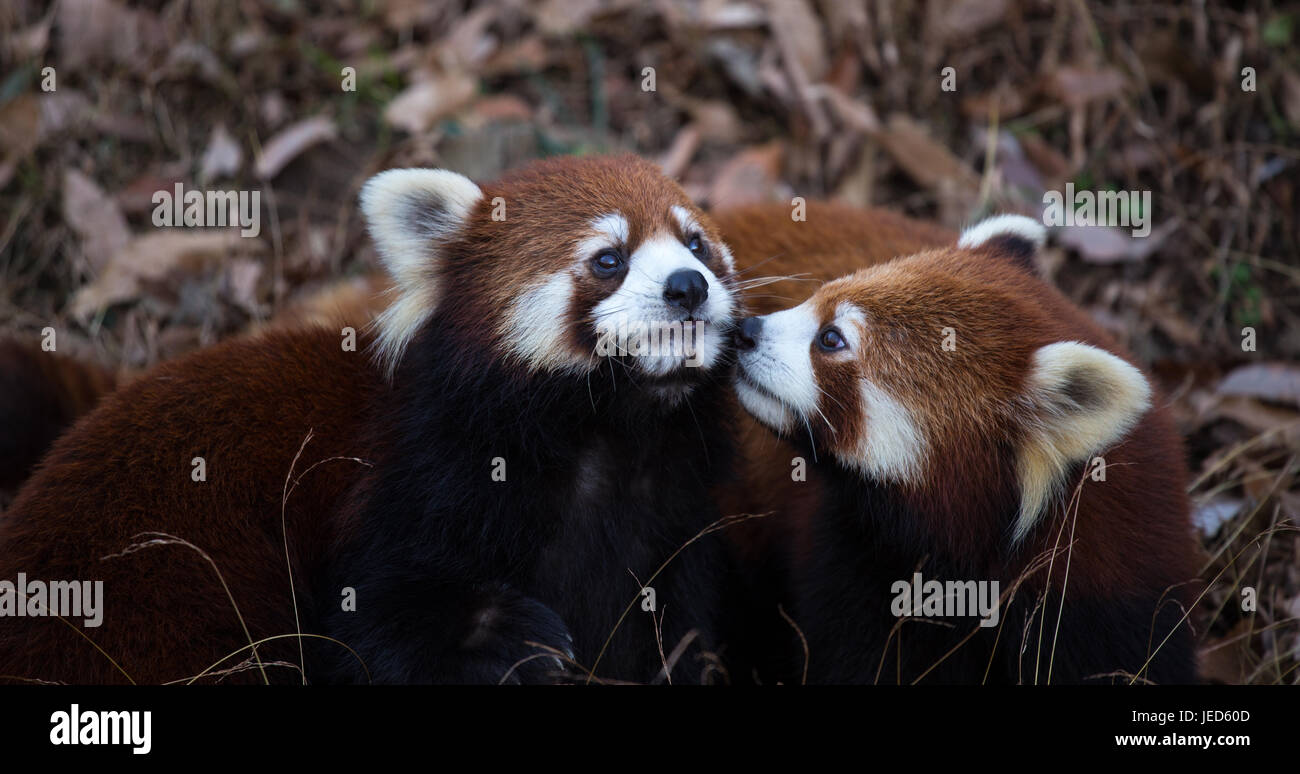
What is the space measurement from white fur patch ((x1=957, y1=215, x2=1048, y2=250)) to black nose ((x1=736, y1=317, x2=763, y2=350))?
1042 millimetres

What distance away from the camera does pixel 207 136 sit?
762 centimetres

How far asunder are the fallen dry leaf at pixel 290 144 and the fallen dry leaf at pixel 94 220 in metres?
0.88

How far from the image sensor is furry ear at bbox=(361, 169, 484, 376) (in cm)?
440

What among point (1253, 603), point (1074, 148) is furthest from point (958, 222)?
point (1253, 603)

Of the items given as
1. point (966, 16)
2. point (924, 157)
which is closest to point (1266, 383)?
point (924, 157)

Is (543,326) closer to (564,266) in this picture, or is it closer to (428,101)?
(564,266)

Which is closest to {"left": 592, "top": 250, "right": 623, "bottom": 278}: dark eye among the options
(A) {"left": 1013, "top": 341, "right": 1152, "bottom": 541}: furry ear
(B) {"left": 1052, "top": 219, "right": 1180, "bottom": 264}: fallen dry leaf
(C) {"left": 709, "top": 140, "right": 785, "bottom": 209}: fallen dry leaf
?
(A) {"left": 1013, "top": 341, "right": 1152, "bottom": 541}: furry ear

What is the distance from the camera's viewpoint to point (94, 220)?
7.09 metres

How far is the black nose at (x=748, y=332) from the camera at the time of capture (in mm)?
4285

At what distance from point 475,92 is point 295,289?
1748mm

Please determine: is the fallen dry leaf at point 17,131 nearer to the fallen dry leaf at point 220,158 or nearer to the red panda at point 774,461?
the fallen dry leaf at point 220,158
